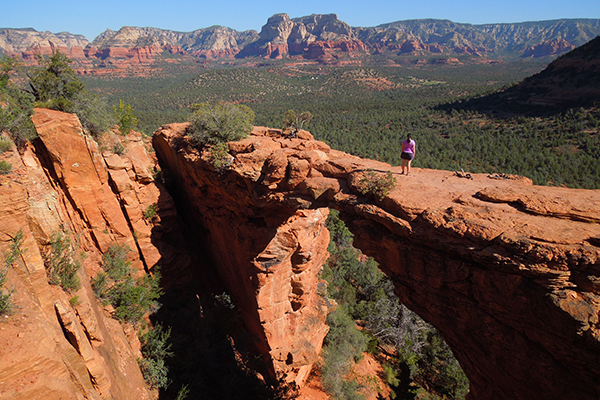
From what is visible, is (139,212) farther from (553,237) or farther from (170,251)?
(553,237)

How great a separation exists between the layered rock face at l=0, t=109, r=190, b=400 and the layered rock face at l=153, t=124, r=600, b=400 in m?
5.23

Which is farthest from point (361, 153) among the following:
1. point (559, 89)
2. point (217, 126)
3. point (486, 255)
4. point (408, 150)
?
point (486, 255)

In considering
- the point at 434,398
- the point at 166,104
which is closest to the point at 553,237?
the point at 434,398

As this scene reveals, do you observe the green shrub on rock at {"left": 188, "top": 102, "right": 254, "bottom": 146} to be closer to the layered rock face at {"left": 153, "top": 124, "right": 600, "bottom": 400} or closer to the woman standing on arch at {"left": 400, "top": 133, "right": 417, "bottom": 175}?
the layered rock face at {"left": 153, "top": 124, "right": 600, "bottom": 400}

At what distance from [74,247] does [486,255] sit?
36.4ft

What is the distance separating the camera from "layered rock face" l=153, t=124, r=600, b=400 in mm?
4957

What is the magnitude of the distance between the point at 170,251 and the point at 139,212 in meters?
2.41

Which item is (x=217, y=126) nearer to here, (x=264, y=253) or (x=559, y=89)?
(x=264, y=253)

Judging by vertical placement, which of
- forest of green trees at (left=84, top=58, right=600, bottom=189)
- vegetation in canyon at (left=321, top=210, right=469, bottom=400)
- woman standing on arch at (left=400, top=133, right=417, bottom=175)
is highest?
woman standing on arch at (left=400, top=133, right=417, bottom=175)

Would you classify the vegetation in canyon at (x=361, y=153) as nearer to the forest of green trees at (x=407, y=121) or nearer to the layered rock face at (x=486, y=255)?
the forest of green trees at (x=407, y=121)

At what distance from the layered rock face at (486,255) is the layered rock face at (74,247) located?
17.1 feet

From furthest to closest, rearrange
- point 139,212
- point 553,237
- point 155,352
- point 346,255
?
point 346,255 < point 139,212 < point 155,352 < point 553,237

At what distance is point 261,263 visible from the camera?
1213cm

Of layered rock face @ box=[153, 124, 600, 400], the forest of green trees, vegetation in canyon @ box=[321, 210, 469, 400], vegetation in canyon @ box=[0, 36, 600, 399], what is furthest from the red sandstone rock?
the forest of green trees
